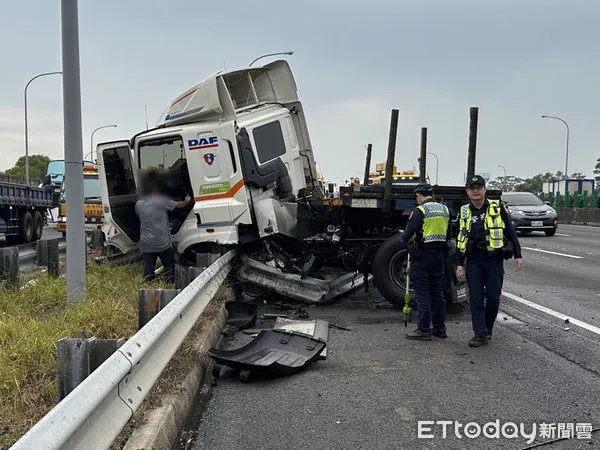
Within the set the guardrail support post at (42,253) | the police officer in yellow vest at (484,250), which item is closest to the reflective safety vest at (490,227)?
the police officer in yellow vest at (484,250)

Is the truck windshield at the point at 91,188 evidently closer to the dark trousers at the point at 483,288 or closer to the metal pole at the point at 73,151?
the metal pole at the point at 73,151

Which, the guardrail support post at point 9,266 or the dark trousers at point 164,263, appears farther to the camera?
the dark trousers at point 164,263

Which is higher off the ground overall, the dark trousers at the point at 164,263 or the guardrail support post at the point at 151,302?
the guardrail support post at the point at 151,302

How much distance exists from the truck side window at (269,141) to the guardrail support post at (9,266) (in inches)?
126

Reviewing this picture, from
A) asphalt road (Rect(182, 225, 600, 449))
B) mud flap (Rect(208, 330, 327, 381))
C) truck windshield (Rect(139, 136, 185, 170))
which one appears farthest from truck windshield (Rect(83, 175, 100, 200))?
mud flap (Rect(208, 330, 327, 381))

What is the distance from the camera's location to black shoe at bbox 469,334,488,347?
227 inches

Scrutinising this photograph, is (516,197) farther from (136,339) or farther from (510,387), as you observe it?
(136,339)

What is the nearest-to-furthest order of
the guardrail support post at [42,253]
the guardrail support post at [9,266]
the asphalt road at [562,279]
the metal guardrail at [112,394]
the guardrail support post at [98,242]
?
the metal guardrail at [112,394]
the guardrail support post at [9,266]
the asphalt road at [562,279]
the guardrail support post at [42,253]
the guardrail support post at [98,242]

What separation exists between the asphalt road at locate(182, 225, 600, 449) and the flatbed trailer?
43.8 feet

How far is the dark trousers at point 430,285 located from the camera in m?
6.25

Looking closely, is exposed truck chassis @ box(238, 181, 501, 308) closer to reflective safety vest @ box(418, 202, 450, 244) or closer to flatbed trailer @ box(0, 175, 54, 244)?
reflective safety vest @ box(418, 202, 450, 244)

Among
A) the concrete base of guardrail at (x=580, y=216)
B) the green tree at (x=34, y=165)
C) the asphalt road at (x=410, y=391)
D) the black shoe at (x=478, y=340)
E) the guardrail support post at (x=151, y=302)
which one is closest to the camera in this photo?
the asphalt road at (x=410, y=391)

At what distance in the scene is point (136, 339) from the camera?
329 centimetres

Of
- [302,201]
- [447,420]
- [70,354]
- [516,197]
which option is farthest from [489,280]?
[516,197]
